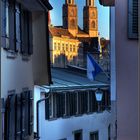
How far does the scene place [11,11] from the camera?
8.06m

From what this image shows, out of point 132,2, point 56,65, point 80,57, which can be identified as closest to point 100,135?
point 56,65

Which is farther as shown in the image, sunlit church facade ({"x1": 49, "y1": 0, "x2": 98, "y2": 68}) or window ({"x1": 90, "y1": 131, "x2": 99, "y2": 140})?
sunlit church facade ({"x1": 49, "y1": 0, "x2": 98, "y2": 68})

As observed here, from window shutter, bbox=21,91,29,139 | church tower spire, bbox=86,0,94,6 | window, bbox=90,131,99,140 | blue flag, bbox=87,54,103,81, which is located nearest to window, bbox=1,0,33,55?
window shutter, bbox=21,91,29,139

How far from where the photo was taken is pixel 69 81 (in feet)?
59.2

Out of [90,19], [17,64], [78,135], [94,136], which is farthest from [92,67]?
[90,19]

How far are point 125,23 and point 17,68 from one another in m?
2.42

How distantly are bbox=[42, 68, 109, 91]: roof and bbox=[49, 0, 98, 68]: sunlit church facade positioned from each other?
653 millimetres

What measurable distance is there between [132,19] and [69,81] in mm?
11617

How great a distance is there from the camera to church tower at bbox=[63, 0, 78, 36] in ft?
91.6

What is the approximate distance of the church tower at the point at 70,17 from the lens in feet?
91.6

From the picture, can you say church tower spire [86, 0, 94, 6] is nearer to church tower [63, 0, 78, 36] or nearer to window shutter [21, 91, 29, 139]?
church tower [63, 0, 78, 36]

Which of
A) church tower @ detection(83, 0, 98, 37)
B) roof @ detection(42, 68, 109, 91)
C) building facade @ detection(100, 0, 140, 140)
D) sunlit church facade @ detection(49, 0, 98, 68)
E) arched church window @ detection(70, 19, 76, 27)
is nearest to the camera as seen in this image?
building facade @ detection(100, 0, 140, 140)

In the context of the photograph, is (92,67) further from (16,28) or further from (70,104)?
(70,104)

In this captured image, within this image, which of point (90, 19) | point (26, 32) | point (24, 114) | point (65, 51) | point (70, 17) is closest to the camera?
point (24, 114)
